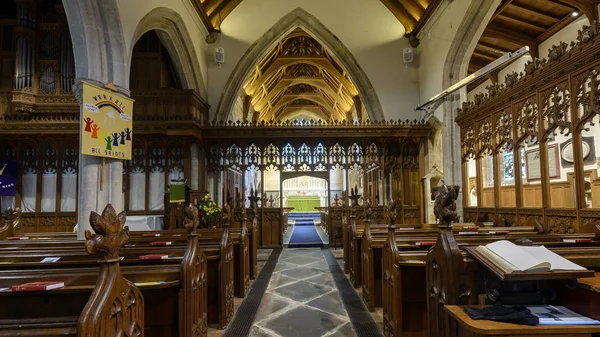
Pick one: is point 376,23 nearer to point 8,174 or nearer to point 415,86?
point 415,86

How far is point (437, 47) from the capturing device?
815cm

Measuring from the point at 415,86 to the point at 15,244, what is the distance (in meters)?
9.02

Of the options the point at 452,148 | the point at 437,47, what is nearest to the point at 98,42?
the point at 452,148

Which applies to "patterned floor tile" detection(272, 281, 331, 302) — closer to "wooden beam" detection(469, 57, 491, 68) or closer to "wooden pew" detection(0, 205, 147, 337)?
"wooden pew" detection(0, 205, 147, 337)

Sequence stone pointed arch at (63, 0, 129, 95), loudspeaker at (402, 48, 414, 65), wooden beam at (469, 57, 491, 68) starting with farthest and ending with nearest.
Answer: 1. wooden beam at (469, 57, 491, 68)
2. loudspeaker at (402, 48, 414, 65)
3. stone pointed arch at (63, 0, 129, 95)

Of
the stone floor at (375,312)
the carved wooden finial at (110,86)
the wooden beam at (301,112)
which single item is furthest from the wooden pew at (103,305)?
the wooden beam at (301,112)

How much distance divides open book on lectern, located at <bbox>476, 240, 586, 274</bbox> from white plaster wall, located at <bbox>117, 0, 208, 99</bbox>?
5.72m

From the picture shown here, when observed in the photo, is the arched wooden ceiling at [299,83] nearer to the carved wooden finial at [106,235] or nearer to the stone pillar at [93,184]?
the stone pillar at [93,184]

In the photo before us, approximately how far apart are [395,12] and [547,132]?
622cm

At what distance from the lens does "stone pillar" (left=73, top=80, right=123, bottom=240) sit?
479 centimetres

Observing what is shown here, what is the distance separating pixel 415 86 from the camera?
9.53 metres

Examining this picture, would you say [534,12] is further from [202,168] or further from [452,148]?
[202,168]

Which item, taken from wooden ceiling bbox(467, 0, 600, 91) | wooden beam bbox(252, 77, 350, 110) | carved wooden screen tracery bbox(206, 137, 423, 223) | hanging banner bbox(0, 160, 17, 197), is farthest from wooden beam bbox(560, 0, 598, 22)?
hanging banner bbox(0, 160, 17, 197)

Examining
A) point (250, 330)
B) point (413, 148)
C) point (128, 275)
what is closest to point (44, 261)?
point (128, 275)
